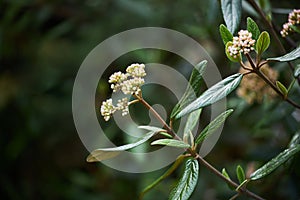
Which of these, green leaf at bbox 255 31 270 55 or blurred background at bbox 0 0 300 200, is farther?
blurred background at bbox 0 0 300 200

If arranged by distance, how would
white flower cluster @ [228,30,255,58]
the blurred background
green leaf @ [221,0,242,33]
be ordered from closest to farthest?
white flower cluster @ [228,30,255,58]
green leaf @ [221,0,242,33]
the blurred background

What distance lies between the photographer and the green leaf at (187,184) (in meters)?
0.53

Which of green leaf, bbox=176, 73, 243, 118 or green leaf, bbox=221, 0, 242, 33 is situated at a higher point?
green leaf, bbox=221, 0, 242, 33

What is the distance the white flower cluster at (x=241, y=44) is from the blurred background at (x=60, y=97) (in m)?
0.70

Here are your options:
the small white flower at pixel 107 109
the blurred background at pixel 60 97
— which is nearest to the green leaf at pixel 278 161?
the small white flower at pixel 107 109

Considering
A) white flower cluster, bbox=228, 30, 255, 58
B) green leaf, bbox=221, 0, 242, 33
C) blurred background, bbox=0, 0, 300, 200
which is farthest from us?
blurred background, bbox=0, 0, 300, 200

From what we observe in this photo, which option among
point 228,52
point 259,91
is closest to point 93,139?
point 259,91

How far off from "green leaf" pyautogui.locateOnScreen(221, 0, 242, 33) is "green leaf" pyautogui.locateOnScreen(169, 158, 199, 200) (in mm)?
177

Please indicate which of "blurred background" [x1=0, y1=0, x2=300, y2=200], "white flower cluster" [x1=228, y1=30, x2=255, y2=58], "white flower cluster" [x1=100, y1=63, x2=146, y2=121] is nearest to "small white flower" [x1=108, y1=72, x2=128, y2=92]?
"white flower cluster" [x1=100, y1=63, x2=146, y2=121]

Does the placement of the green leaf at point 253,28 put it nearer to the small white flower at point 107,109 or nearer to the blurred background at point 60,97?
the small white flower at point 107,109

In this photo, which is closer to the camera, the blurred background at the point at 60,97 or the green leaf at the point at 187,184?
the green leaf at the point at 187,184

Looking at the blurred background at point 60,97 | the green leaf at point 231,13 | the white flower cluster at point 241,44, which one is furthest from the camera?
the blurred background at point 60,97

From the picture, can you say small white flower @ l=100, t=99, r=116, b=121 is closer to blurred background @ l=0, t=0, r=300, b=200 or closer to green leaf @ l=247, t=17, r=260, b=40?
green leaf @ l=247, t=17, r=260, b=40

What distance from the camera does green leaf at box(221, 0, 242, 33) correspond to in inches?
24.6
